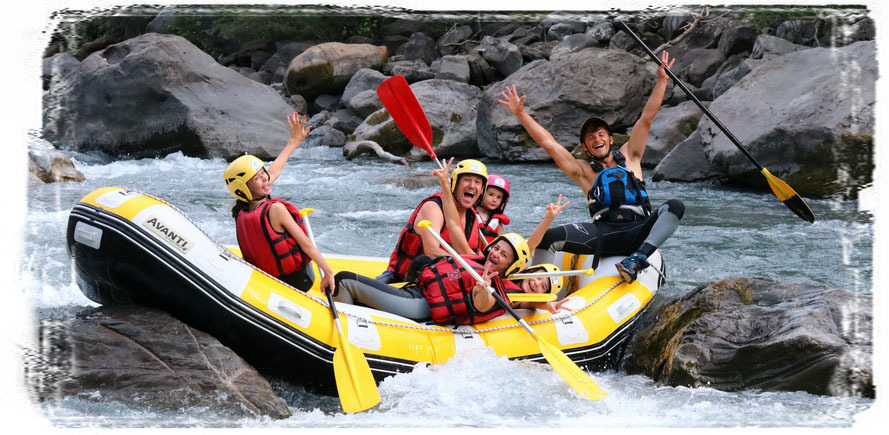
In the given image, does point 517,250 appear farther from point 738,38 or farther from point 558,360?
point 738,38

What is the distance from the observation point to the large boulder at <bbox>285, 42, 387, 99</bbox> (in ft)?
53.7

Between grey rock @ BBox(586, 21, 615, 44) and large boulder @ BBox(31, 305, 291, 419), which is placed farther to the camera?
grey rock @ BBox(586, 21, 615, 44)

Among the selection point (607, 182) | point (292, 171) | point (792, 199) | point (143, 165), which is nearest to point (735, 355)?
point (607, 182)

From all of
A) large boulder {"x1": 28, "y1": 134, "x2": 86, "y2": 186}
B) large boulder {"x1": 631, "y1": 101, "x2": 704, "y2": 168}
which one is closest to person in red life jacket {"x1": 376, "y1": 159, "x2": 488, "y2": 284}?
large boulder {"x1": 28, "y1": 134, "x2": 86, "y2": 186}

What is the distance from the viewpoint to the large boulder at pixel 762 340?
12.1ft

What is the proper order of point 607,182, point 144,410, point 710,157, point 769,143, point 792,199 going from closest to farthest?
point 144,410
point 607,182
point 792,199
point 769,143
point 710,157

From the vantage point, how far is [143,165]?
1104 cm

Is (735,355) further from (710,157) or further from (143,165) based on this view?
(143,165)

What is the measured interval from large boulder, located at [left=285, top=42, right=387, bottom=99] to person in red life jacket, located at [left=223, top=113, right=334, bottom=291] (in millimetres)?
12778

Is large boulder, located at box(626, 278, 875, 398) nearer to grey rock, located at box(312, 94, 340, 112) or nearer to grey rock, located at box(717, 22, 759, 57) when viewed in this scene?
grey rock, located at box(717, 22, 759, 57)

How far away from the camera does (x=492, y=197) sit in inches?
180

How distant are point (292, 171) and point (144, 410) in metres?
8.41

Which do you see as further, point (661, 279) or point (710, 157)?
point (710, 157)

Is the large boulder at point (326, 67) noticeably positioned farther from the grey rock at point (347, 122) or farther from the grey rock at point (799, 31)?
the grey rock at point (799, 31)
